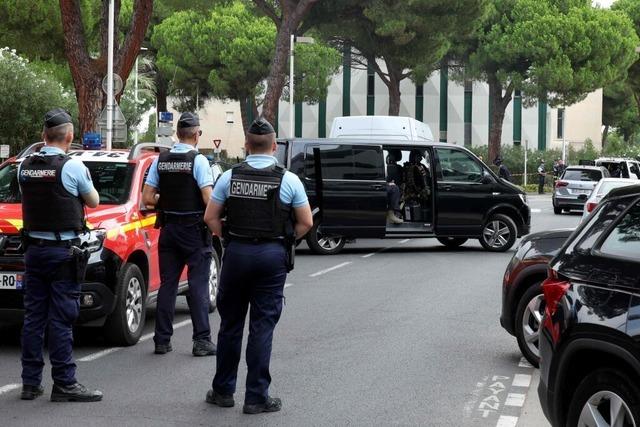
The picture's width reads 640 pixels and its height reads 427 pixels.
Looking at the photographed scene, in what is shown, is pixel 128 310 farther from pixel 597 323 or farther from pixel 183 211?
pixel 597 323

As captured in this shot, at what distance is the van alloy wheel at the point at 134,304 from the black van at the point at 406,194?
8.69 m

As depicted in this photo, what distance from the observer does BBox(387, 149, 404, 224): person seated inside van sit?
19.5 metres

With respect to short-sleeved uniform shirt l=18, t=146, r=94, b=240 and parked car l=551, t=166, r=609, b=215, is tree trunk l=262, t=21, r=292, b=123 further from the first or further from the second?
short-sleeved uniform shirt l=18, t=146, r=94, b=240

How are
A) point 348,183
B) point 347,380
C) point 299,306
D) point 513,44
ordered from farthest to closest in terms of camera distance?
1. point 513,44
2. point 348,183
3. point 299,306
4. point 347,380

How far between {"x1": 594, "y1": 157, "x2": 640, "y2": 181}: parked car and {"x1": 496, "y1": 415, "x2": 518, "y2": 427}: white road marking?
33341mm

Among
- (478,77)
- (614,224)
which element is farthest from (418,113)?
(614,224)

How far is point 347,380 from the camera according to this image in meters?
8.10

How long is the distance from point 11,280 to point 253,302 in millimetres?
2813

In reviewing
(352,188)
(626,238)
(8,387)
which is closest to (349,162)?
(352,188)

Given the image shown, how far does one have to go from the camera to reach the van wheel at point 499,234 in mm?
20266

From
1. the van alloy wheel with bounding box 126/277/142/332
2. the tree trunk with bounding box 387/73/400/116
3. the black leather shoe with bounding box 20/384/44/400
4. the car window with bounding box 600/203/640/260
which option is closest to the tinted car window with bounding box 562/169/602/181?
the tree trunk with bounding box 387/73/400/116

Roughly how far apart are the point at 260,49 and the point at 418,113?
53.5 feet

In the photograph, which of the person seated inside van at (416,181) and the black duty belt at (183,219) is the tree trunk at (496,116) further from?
the black duty belt at (183,219)

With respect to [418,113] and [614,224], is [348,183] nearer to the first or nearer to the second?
[614,224]
